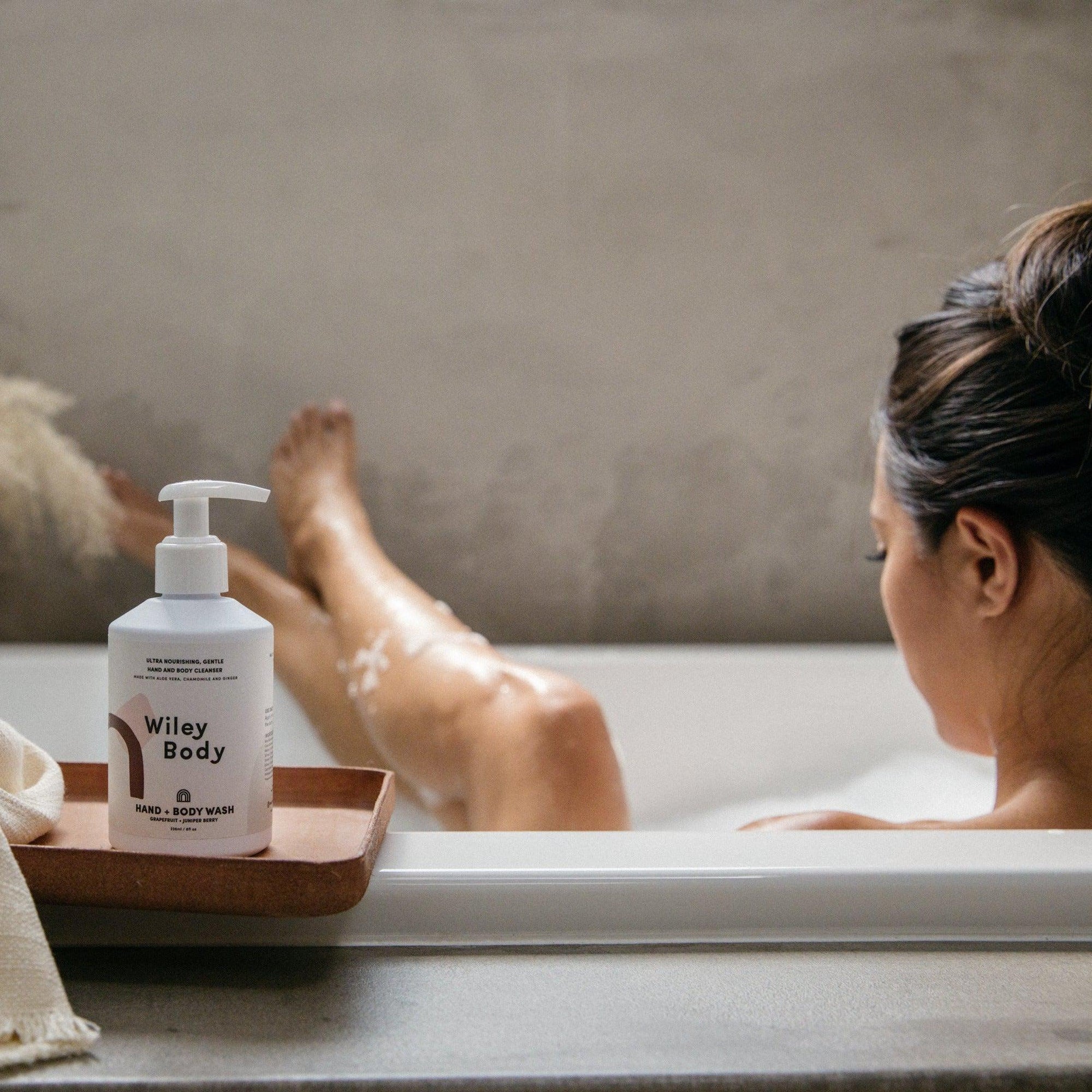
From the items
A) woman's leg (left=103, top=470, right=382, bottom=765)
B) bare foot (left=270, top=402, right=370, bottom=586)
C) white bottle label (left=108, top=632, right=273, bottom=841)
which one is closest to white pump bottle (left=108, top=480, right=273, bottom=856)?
white bottle label (left=108, top=632, right=273, bottom=841)

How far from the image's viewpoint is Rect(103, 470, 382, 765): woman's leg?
119 centimetres

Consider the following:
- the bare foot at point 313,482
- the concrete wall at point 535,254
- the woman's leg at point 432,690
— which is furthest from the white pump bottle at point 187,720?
the concrete wall at point 535,254

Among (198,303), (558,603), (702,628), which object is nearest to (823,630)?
(702,628)

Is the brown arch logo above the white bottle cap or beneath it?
beneath

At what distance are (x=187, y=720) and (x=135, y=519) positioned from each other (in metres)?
1.04

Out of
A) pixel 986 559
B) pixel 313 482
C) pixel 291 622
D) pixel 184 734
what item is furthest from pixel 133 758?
pixel 313 482

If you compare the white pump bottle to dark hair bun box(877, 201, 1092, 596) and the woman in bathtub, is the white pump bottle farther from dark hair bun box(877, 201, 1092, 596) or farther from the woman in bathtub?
dark hair bun box(877, 201, 1092, 596)

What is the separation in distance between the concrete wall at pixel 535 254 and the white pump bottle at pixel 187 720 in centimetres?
103

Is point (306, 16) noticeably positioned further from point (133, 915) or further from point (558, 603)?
point (133, 915)

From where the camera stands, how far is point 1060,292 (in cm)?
70

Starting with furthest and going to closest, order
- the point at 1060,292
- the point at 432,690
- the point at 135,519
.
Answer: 1. the point at 135,519
2. the point at 432,690
3. the point at 1060,292

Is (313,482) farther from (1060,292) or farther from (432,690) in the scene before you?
(1060,292)

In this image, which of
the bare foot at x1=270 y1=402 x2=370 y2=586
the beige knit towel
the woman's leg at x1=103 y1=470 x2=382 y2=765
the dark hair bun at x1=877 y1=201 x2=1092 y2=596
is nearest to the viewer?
the beige knit towel

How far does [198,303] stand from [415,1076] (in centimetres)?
126
